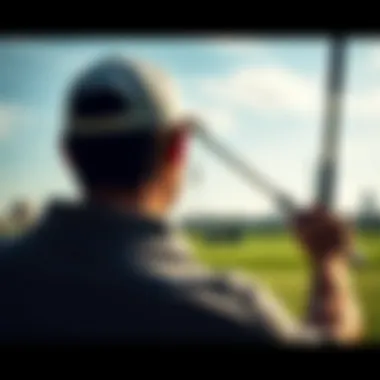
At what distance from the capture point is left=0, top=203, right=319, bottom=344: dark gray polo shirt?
99 centimetres

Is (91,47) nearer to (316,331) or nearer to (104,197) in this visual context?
(104,197)

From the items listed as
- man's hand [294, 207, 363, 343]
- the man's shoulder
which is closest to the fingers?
man's hand [294, 207, 363, 343]

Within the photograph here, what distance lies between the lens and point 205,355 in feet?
3.37

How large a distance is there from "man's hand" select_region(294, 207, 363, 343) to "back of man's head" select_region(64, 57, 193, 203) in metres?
0.28

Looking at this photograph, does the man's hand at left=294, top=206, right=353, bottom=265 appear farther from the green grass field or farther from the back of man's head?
the back of man's head

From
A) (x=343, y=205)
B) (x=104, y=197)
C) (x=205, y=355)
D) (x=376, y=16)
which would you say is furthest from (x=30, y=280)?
(x=376, y=16)

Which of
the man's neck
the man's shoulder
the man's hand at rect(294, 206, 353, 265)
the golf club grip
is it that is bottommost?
the man's shoulder

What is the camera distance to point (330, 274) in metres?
1.01

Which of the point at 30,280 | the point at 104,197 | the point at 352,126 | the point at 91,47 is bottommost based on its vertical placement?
the point at 30,280

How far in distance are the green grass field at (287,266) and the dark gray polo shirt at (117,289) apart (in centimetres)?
2

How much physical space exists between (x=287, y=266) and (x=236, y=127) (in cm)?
27

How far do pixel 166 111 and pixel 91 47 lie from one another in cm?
19

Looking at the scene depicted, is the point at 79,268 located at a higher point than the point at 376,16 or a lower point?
lower

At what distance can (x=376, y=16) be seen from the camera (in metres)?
1.04
